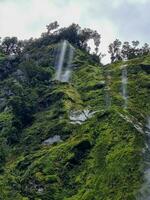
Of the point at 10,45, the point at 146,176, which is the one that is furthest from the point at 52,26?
the point at 146,176

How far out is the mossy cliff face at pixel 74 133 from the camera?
7450 centimetres

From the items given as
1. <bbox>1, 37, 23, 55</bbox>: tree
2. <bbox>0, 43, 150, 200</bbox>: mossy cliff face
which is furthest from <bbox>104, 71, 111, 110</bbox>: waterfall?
<bbox>1, 37, 23, 55</bbox>: tree

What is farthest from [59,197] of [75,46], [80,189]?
[75,46]

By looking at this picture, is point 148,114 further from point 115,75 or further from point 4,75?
point 4,75

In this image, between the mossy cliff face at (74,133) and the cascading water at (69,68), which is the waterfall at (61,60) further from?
the mossy cliff face at (74,133)

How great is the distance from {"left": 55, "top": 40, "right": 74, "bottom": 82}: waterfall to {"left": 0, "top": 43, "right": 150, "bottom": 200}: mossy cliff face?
240cm

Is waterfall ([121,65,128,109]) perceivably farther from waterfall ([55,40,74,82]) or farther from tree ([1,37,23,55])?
tree ([1,37,23,55])

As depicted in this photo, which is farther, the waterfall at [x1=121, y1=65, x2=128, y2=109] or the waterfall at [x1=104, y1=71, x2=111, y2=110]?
the waterfall at [x1=121, y1=65, x2=128, y2=109]

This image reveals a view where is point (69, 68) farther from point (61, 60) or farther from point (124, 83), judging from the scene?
point (124, 83)

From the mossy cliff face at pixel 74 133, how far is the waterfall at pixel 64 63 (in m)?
2.40

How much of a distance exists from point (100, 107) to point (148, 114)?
12079 millimetres

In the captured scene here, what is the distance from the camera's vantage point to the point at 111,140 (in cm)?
8400

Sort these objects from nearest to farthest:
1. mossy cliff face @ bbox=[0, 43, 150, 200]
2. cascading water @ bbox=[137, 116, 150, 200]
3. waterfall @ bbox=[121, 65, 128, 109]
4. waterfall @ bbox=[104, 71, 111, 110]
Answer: cascading water @ bbox=[137, 116, 150, 200], mossy cliff face @ bbox=[0, 43, 150, 200], waterfall @ bbox=[104, 71, 111, 110], waterfall @ bbox=[121, 65, 128, 109]

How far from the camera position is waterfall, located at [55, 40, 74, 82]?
142 m
